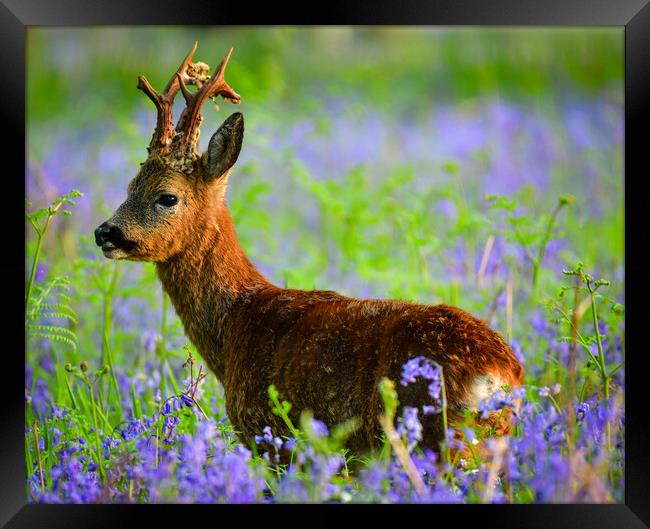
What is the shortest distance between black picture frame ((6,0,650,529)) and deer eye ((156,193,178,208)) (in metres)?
0.83

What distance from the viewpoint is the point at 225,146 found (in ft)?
18.9

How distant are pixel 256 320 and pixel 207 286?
0.38 meters

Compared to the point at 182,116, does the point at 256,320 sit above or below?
below

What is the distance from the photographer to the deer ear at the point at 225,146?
566 centimetres

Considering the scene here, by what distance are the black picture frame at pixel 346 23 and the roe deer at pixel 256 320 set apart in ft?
2.10

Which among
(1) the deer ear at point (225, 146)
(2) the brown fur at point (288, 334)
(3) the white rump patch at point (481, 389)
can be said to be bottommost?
(3) the white rump patch at point (481, 389)

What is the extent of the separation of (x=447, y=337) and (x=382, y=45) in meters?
5.89

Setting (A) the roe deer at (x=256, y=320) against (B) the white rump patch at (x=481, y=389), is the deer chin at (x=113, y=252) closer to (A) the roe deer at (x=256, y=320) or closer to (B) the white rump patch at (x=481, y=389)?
(A) the roe deer at (x=256, y=320)

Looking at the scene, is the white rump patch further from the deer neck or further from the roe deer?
the deer neck

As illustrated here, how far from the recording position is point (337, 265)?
29.2ft

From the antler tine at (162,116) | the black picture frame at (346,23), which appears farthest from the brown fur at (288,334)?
the black picture frame at (346,23)

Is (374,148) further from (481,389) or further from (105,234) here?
(481,389)

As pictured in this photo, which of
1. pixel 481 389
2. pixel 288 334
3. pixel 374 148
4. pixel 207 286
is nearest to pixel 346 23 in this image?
pixel 288 334

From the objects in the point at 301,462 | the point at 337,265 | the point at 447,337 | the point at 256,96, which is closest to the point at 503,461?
the point at 447,337
